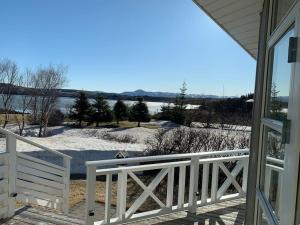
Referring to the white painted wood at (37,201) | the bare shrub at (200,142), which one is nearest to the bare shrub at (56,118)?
the bare shrub at (200,142)

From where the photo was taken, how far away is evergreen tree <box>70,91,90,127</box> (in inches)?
731

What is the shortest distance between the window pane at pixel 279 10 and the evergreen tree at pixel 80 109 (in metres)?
17.1

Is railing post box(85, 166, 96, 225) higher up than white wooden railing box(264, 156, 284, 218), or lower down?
lower down

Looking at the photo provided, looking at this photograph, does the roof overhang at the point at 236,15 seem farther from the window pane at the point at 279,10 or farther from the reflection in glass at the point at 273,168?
the reflection in glass at the point at 273,168

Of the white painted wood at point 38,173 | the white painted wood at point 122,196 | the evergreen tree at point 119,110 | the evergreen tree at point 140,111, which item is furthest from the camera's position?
the evergreen tree at point 119,110

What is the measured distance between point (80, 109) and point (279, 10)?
57.2ft

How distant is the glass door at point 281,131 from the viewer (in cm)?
119

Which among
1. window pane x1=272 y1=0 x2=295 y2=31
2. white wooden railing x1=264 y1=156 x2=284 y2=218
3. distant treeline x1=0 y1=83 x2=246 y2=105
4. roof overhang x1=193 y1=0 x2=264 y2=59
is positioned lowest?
white wooden railing x1=264 y1=156 x2=284 y2=218

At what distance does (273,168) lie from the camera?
1681 millimetres

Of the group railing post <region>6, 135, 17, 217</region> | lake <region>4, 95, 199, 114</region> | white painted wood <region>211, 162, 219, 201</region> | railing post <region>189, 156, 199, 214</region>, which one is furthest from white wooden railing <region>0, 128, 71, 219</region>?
lake <region>4, 95, 199, 114</region>

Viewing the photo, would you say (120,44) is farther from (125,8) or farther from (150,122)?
(125,8)

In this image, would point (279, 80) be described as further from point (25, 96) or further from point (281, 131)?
point (25, 96)

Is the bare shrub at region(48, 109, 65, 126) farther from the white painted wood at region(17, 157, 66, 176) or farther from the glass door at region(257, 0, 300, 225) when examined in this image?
the glass door at region(257, 0, 300, 225)

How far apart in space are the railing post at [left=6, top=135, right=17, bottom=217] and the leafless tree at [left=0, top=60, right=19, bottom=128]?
1231 cm
